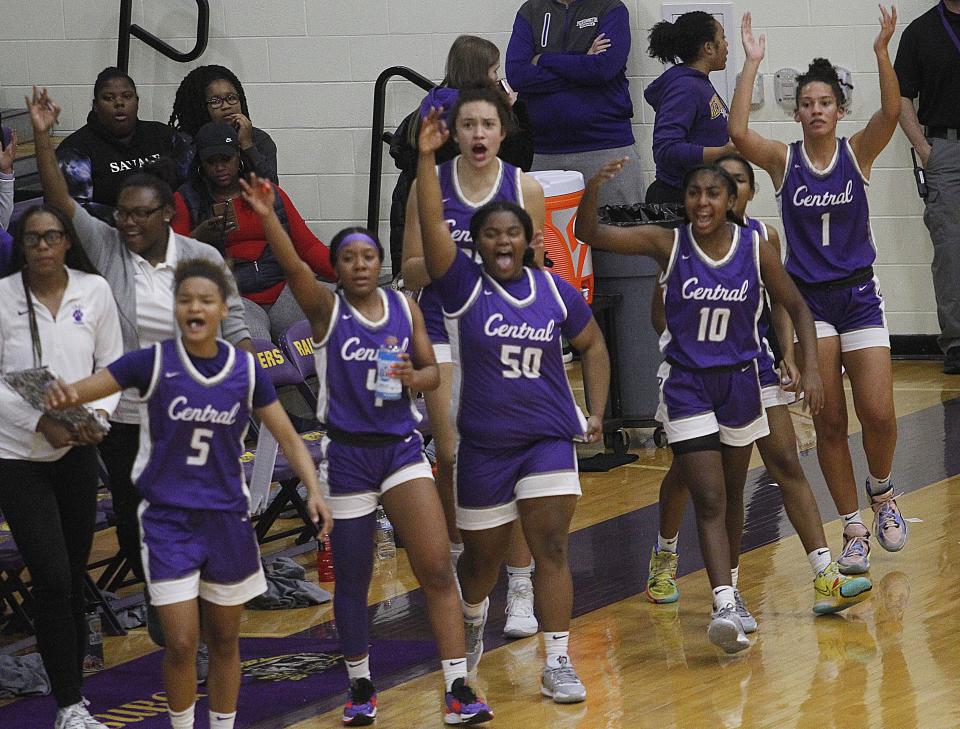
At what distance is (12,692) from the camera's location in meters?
5.70

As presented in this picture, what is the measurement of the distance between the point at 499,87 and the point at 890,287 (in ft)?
14.6

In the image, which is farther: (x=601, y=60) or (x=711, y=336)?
(x=601, y=60)

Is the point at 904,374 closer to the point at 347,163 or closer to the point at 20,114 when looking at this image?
the point at 347,163

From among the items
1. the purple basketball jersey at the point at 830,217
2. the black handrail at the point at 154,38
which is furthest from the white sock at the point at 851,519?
the black handrail at the point at 154,38

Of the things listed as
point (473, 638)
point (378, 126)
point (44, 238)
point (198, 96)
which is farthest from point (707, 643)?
point (378, 126)

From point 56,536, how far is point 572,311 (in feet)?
5.70

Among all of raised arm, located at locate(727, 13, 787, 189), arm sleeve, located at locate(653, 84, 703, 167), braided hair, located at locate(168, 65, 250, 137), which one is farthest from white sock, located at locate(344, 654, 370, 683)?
braided hair, located at locate(168, 65, 250, 137)

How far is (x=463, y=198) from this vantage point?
18.7 feet

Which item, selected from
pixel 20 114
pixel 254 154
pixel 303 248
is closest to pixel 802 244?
pixel 303 248

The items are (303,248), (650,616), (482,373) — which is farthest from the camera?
(303,248)

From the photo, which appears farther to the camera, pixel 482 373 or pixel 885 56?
pixel 885 56

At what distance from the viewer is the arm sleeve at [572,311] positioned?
17.4 ft

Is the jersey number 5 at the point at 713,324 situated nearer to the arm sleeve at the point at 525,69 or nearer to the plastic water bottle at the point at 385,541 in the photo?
the plastic water bottle at the point at 385,541

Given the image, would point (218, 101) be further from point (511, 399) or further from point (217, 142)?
point (511, 399)
